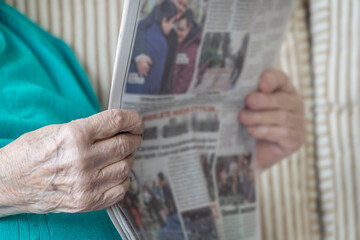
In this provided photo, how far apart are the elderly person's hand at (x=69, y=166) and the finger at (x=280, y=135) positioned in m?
0.35

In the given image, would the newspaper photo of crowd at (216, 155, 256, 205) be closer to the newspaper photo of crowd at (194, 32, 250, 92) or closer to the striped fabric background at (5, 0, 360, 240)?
the newspaper photo of crowd at (194, 32, 250, 92)

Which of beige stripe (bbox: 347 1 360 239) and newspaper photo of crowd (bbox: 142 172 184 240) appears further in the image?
beige stripe (bbox: 347 1 360 239)

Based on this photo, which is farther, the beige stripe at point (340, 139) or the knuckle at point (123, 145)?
the beige stripe at point (340, 139)

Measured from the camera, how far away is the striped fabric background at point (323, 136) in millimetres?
1110

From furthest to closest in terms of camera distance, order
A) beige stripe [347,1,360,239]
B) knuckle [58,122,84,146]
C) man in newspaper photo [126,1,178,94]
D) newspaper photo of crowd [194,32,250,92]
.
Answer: beige stripe [347,1,360,239] → newspaper photo of crowd [194,32,250,92] → man in newspaper photo [126,1,178,94] → knuckle [58,122,84,146]

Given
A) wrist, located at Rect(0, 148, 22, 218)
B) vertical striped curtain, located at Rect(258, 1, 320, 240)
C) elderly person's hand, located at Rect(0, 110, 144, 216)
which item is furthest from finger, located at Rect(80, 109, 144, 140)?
vertical striped curtain, located at Rect(258, 1, 320, 240)

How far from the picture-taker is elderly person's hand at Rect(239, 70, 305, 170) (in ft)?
2.54

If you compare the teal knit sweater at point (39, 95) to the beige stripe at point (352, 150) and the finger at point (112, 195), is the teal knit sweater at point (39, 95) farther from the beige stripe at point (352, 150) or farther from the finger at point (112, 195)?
the beige stripe at point (352, 150)

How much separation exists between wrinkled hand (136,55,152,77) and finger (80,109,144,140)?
0.07m

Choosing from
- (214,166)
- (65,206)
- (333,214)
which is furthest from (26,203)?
(333,214)

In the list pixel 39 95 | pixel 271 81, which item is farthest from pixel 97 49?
pixel 271 81

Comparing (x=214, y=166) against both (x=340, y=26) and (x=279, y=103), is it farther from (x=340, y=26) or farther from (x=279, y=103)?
(x=340, y=26)

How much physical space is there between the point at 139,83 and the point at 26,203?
0.20 meters

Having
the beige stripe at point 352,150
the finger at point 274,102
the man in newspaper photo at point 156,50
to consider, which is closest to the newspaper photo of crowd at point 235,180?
the finger at point 274,102
